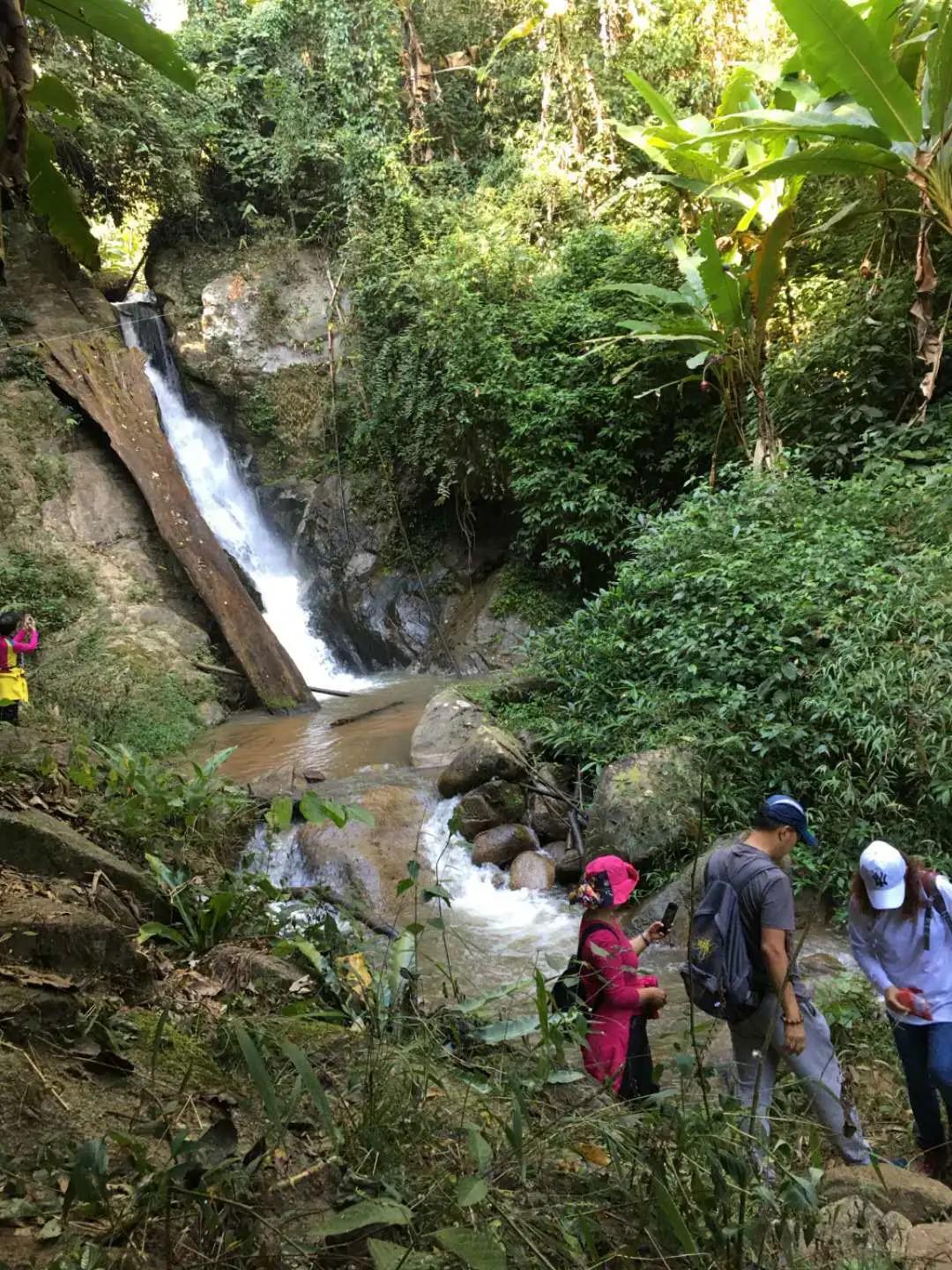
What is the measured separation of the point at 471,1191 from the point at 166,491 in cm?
1225

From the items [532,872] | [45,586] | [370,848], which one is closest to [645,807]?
[532,872]

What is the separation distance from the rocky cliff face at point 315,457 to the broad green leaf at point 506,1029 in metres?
9.99

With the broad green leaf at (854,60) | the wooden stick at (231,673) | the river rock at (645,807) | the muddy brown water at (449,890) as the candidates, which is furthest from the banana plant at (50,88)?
the wooden stick at (231,673)

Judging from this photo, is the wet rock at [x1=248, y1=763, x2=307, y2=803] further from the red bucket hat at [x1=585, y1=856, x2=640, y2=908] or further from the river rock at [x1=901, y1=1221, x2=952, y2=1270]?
the river rock at [x1=901, y1=1221, x2=952, y2=1270]

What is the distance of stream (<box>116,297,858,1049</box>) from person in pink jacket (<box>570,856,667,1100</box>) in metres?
0.47

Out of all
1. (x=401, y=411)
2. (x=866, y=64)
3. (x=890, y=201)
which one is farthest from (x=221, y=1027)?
(x=401, y=411)

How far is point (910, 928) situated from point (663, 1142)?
6.64 feet

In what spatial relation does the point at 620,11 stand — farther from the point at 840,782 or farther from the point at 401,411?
the point at 840,782

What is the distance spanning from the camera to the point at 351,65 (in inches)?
599

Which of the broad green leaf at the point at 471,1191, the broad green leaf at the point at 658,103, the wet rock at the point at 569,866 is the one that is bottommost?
the wet rock at the point at 569,866

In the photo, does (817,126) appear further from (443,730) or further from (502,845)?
(502,845)

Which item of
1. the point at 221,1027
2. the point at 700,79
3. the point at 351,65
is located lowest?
the point at 221,1027

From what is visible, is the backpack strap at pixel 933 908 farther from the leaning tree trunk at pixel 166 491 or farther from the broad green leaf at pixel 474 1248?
the leaning tree trunk at pixel 166 491

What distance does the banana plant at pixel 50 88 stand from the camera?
5.39 feet
